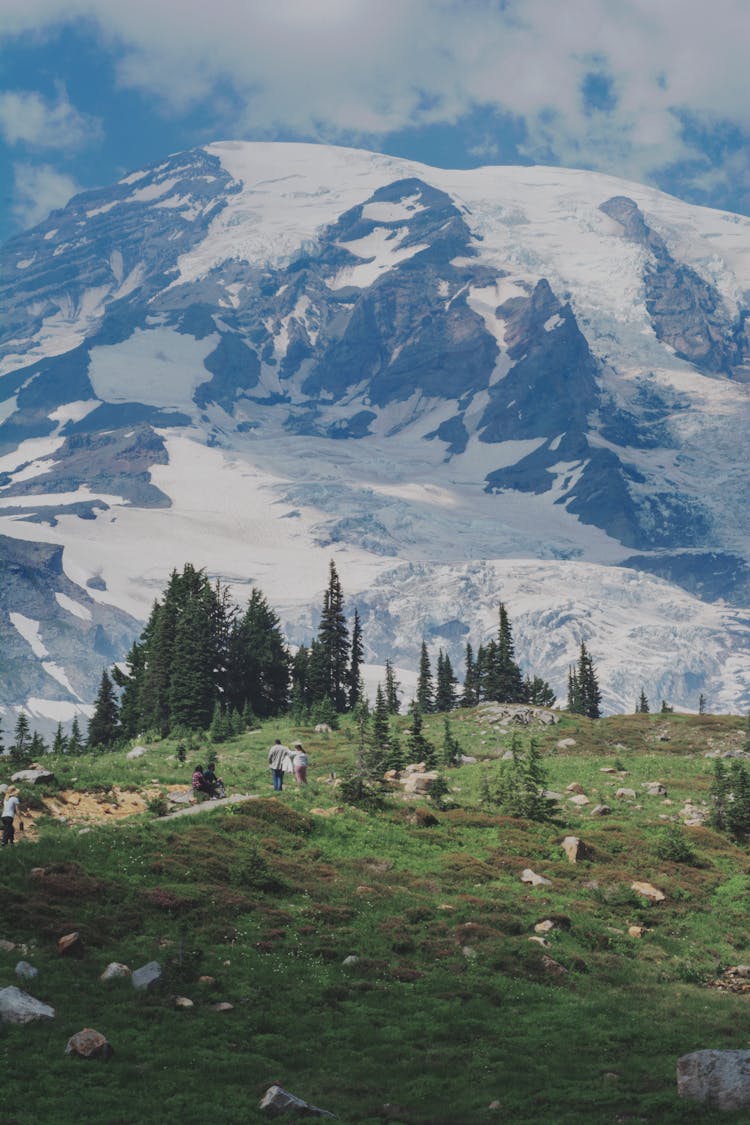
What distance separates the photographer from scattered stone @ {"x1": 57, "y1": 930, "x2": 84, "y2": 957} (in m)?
25.2

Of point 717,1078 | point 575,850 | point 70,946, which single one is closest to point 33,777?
point 70,946

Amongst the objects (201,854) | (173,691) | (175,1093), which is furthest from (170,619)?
(175,1093)

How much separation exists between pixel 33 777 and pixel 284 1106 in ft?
73.4

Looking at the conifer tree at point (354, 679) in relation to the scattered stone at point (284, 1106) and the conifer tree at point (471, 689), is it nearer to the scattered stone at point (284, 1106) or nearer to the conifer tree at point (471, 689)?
the conifer tree at point (471, 689)

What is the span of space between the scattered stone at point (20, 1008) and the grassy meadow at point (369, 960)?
20cm

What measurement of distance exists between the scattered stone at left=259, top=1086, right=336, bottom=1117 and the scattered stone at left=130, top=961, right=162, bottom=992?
5445 millimetres

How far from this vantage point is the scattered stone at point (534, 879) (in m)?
35.5

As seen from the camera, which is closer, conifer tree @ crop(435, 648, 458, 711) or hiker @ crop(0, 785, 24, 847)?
hiker @ crop(0, 785, 24, 847)

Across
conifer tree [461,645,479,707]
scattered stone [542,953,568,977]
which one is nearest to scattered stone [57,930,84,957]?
scattered stone [542,953,568,977]

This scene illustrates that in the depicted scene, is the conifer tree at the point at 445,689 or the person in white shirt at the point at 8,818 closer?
the person in white shirt at the point at 8,818

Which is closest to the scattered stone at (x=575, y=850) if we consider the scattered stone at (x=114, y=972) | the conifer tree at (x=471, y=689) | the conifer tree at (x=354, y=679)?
the scattered stone at (x=114, y=972)

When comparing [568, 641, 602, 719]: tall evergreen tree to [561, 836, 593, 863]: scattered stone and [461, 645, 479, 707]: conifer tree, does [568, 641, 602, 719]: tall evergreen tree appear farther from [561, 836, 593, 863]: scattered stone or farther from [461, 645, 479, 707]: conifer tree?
[561, 836, 593, 863]: scattered stone

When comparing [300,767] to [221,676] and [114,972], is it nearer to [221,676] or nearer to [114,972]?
[114,972]

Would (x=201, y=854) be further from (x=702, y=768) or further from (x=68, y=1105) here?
(x=702, y=768)
